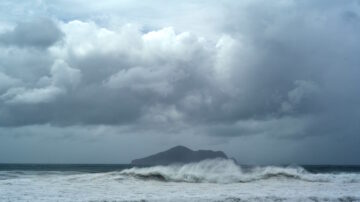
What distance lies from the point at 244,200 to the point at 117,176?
1284 cm

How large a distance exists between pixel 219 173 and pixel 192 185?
5224mm

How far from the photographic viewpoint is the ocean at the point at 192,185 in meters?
20.2

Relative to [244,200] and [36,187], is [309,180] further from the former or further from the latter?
[36,187]

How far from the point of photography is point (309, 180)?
1224 inches

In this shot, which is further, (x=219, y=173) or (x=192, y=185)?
(x=219, y=173)

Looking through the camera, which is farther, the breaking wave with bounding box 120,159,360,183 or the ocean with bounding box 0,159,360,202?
the breaking wave with bounding box 120,159,360,183

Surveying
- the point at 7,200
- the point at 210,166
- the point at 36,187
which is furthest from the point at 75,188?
the point at 210,166

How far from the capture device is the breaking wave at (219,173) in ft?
99.6

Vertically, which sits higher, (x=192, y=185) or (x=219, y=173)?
→ (x=219, y=173)

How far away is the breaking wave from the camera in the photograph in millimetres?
30359

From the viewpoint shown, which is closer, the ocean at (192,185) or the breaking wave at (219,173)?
the ocean at (192,185)

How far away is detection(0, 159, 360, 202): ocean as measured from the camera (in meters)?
20.2

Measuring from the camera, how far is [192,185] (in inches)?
1062

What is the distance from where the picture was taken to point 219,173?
3170cm
